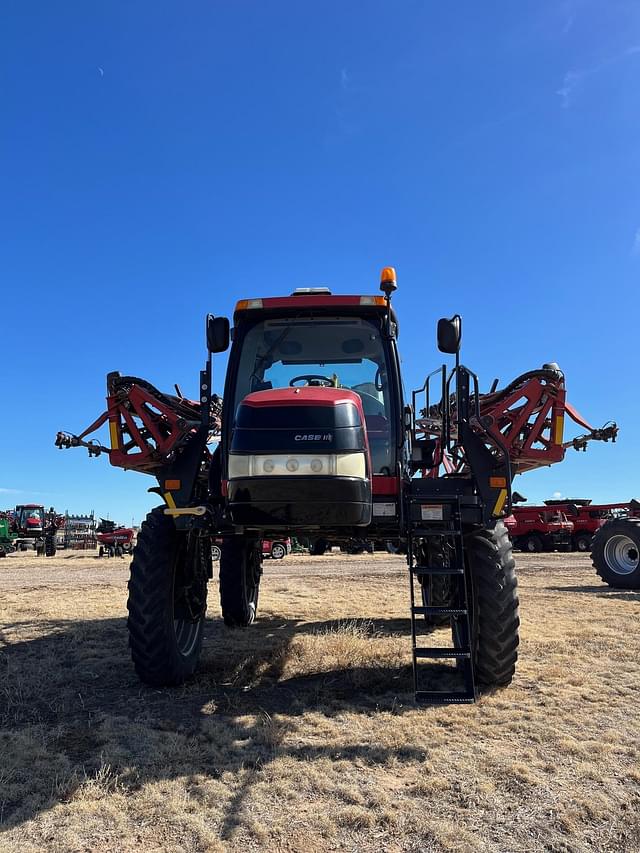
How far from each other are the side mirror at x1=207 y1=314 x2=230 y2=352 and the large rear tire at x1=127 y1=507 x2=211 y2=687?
1510 millimetres

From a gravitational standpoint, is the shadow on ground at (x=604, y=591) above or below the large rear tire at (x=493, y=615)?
below

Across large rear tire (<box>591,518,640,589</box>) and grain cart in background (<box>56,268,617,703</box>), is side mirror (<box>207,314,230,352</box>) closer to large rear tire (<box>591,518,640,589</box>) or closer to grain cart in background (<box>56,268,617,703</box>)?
grain cart in background (<box>56,268,617,703</box>)

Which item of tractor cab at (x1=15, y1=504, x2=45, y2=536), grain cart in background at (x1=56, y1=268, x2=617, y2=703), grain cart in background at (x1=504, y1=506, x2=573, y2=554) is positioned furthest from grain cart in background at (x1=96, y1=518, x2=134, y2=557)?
grain cart in background at (x1=56, y1=268, x2=617, y2=703)

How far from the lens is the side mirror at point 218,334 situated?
5355 mm

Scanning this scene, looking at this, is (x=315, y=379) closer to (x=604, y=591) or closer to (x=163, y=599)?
(x=163, y=599)

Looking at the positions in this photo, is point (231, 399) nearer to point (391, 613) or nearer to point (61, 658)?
point (61, 658)

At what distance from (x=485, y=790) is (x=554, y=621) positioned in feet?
18.4

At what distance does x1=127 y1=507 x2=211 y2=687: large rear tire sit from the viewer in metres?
5.15

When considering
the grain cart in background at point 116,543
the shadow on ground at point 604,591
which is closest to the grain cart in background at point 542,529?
the shadow on ground at point 604,591

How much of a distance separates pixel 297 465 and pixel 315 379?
1.44m

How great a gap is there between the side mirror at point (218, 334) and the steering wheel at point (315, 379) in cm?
66

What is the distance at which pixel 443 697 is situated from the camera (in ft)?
14.3

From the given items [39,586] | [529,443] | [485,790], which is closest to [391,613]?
[529,443]

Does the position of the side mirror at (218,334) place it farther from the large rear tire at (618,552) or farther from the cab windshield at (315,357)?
the large rear tire at (618,552)
